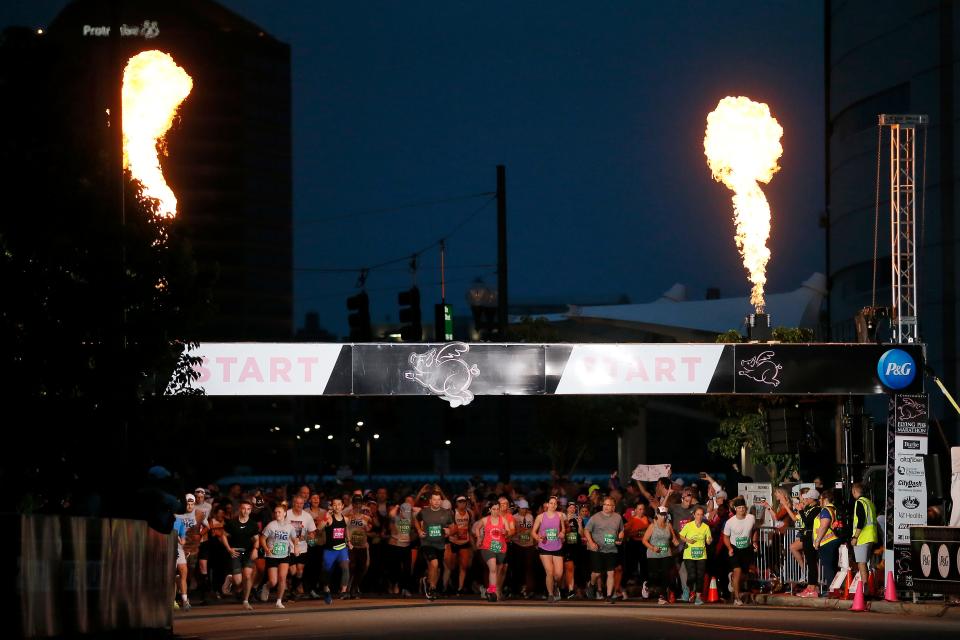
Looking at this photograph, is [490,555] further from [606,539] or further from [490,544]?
[606,539]

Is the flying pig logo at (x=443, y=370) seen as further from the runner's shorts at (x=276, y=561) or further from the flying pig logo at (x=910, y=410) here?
the flying pig logo at (x=910, y=410)

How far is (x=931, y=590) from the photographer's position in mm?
21109

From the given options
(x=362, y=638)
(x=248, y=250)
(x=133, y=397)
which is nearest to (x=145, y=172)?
(x=133, y=397)

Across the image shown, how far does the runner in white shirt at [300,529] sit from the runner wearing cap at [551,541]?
3655 mm

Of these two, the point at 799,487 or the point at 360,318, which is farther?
the point at 360,318

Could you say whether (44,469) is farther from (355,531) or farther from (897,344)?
(897,344)

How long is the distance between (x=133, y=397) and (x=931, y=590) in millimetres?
11003

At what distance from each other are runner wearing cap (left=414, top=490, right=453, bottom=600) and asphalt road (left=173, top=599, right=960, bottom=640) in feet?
3.80

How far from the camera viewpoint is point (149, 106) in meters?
24.6

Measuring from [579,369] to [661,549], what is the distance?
10.6ft

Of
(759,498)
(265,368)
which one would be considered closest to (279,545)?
(265,368)

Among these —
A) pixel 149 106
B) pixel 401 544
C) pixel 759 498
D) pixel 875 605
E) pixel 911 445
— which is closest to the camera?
pixel 875 605

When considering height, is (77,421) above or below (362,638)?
above

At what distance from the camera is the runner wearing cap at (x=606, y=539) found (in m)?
24.7
